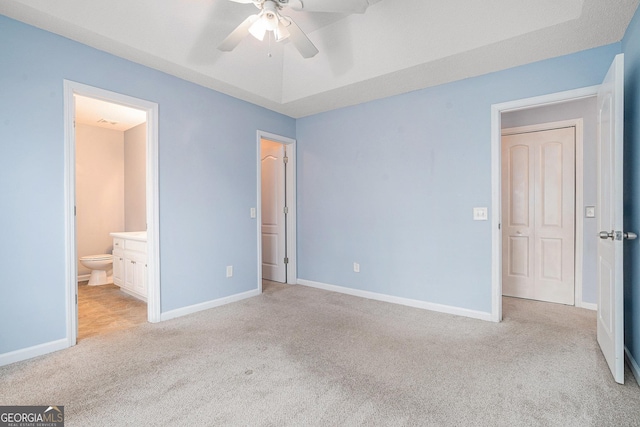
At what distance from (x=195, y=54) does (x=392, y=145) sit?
234 cm

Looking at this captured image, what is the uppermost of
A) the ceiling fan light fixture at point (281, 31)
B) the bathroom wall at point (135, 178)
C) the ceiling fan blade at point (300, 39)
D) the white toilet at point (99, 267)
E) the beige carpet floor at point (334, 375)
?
the ceiling fan light fixture at point (281, 31)

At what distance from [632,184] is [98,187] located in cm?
668

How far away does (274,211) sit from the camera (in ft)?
15.8

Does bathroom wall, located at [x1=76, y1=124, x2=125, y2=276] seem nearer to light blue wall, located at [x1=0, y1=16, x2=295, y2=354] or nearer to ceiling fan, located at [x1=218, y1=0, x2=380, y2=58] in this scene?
light blue wall, located at [x1=0, y1=16, x2=295, y2=354]

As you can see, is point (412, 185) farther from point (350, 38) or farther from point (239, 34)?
point (239, 34)

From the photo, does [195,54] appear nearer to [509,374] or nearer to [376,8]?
[376,8]

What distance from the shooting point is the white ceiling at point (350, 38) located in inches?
89.3

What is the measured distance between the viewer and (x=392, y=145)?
372cm

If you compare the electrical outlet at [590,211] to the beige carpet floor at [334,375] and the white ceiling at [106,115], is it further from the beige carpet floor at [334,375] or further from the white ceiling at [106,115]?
the white ceiling at [106,115]

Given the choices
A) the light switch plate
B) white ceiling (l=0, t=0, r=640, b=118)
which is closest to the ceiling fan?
white ceiling (l=0, t=0, r=640, b=118)

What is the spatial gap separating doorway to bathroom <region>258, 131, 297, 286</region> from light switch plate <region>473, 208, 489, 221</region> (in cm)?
251

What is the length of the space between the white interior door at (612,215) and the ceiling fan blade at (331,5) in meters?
1.66

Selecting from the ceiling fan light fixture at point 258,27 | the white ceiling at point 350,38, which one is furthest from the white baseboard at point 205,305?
the ceiling fan light fixture at point 258,27

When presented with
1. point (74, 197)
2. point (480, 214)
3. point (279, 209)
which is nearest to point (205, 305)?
point (74, 197)
